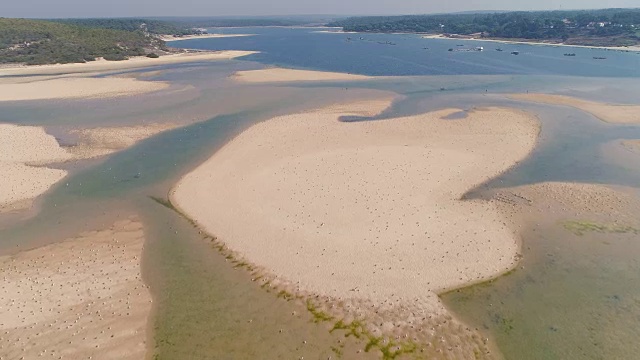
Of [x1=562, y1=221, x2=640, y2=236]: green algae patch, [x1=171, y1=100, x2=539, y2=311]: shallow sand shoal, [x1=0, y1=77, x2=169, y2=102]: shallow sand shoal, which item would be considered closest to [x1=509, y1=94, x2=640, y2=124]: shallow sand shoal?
[x1=171, y1=100, x2=539, y2=311]: shallow sand shoal

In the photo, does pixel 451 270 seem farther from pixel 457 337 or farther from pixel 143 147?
pixel 143 147

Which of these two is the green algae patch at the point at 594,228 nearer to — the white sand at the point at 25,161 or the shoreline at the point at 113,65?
the white sand at the point at 25,161

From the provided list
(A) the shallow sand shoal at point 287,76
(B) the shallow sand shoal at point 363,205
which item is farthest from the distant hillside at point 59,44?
(B) the shallow sand shoal at point 363,205

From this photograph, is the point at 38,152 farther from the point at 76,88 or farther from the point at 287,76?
the point at 287,76

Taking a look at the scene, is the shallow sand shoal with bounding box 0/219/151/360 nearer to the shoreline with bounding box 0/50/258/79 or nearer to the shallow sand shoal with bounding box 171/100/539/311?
the shallow sand shoal with bounding box 171/100/539/311

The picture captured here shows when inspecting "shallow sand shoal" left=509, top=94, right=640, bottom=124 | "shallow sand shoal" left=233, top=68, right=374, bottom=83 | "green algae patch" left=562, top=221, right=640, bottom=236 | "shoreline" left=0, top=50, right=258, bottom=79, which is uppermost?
"shoreline" left=0, top=50, right=258, bottom=79

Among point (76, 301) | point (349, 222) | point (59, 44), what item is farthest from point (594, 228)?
point (59, 44)
